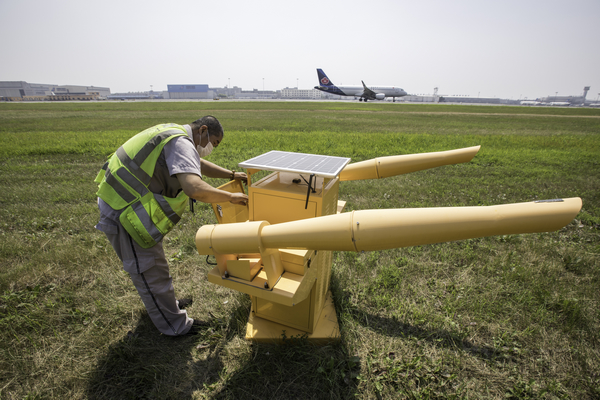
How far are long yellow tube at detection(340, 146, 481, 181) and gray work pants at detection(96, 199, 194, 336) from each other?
2.11 m

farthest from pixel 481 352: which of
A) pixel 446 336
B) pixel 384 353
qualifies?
pixel 384 353

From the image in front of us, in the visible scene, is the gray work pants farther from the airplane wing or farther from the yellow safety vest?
the airplane wing

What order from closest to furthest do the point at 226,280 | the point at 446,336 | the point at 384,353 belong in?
1. the point at 226,280
2. the point at 384,353
3. the point at 446,336

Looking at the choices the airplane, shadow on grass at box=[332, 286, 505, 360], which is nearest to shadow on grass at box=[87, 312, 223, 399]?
shadow on grass at box=[332, 286, 505, 360]

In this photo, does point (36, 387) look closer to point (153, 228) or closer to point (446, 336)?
point (153, 228)

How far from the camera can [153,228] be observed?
224 centimetres

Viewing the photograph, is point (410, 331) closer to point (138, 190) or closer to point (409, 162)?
point (409, 162)

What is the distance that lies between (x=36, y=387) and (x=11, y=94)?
17743cm

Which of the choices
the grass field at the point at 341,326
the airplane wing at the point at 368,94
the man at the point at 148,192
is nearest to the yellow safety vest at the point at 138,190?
the man at the point at 148,192

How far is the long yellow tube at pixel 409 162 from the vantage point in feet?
7.92

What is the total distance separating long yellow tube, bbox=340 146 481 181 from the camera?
2.41m

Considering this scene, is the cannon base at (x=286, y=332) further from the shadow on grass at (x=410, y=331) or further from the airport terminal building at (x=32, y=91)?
the airport terminal building at (x=32, y=91)

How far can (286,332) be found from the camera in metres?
2.71

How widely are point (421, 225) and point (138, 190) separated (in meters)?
2.23
